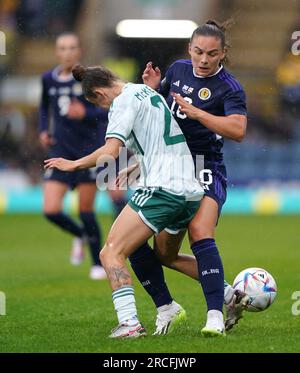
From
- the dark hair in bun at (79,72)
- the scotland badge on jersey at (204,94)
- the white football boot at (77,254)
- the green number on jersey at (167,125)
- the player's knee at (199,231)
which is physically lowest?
the white football boot at (77,254)

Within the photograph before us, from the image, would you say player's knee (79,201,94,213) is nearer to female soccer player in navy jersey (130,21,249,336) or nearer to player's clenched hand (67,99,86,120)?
player's clenched hand (67,99,86,120)

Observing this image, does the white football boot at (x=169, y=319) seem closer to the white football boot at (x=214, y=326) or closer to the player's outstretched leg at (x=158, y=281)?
the player's outstretched leg at (x=158, y=281)

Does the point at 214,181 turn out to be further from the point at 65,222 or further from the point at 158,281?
the point at 65,222

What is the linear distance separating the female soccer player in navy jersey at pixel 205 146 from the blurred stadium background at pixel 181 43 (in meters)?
11.1

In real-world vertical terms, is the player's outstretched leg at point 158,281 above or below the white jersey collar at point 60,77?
below

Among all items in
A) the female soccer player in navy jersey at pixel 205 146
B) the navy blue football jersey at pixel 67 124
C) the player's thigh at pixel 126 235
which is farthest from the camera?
the navy blue football jersey at pixel 67 124

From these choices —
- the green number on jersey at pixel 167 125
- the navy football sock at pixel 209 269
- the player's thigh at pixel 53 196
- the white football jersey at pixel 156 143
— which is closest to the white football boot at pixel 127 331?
the navy football sock at pixel 209 269

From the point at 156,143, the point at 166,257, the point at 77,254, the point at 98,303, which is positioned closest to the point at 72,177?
the point at 77,254

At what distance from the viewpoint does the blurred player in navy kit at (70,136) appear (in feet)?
33.5

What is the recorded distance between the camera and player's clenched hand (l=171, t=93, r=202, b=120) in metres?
6.12

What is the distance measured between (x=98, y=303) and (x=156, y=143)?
2.42 meters

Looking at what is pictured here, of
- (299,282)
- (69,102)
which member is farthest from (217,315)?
(69,102)
